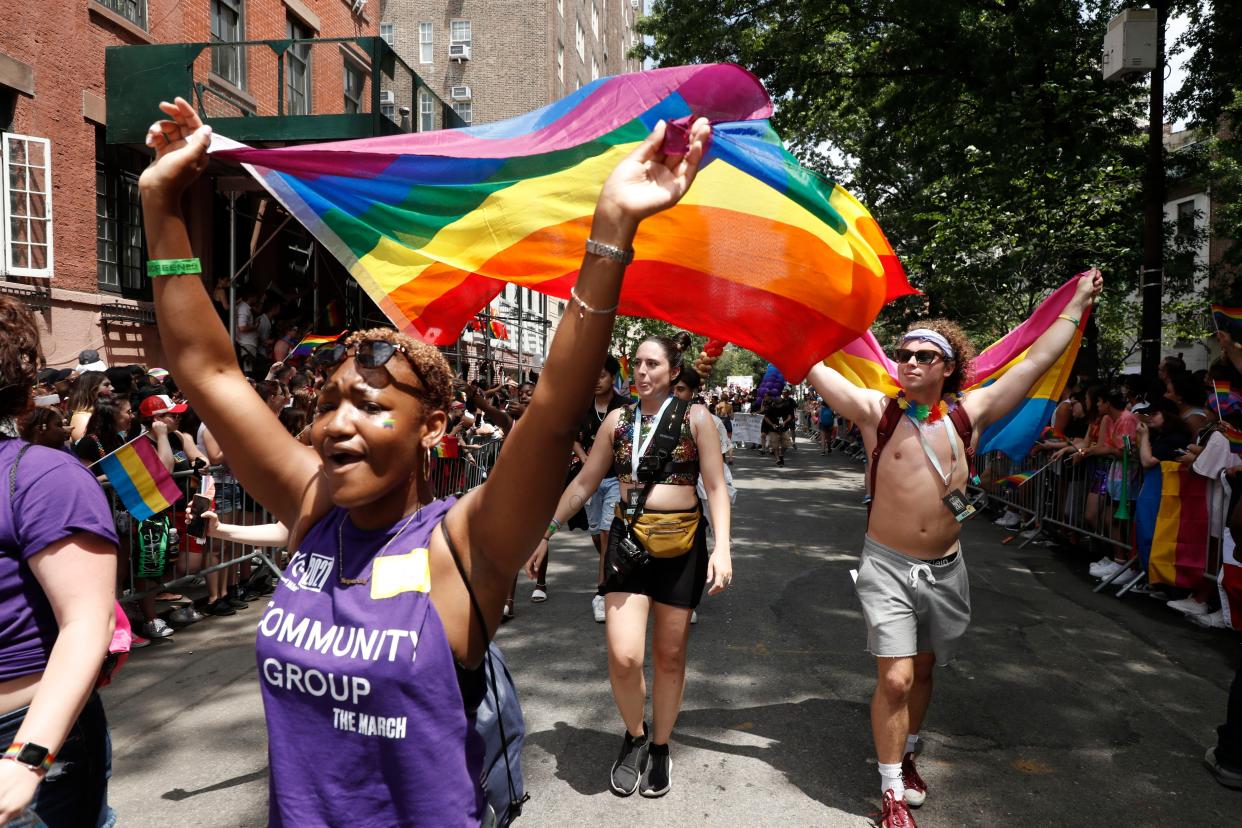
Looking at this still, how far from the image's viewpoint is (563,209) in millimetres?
2852

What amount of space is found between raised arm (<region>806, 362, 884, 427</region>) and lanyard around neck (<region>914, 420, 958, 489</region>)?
0.25 metres

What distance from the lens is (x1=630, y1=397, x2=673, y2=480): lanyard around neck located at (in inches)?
167

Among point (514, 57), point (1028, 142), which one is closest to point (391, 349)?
point (1028, 142)

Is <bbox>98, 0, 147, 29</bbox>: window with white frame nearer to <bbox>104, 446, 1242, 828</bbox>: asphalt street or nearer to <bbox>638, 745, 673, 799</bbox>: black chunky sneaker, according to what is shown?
<bbox>104, 446, 1242, 828</bbox>: asphalt street

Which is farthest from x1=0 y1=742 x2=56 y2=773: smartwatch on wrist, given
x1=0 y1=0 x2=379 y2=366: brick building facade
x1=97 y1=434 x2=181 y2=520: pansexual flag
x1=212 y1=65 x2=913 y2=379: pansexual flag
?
x1=0 y1=0 x2=379 y2=366: brick building facade

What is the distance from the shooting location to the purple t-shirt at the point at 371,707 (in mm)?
1743

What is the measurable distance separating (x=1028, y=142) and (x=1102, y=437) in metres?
5.40

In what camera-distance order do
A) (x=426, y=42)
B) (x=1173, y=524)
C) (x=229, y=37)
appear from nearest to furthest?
(x=1173, y=524) < (x=229, y=37) < (x=426, y=42)

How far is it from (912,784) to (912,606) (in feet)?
2.62

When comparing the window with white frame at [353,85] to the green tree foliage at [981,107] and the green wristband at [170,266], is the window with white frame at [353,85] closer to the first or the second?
the green tree foliage at [981,107]

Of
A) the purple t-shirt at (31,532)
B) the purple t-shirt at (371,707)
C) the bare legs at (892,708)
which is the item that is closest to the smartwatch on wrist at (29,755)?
the purple t-shirt at (31,532)

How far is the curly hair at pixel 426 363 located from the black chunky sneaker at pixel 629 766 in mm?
2524

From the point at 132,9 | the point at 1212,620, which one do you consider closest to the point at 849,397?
the point at 1212,620

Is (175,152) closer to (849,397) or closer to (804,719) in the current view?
(849,397)
